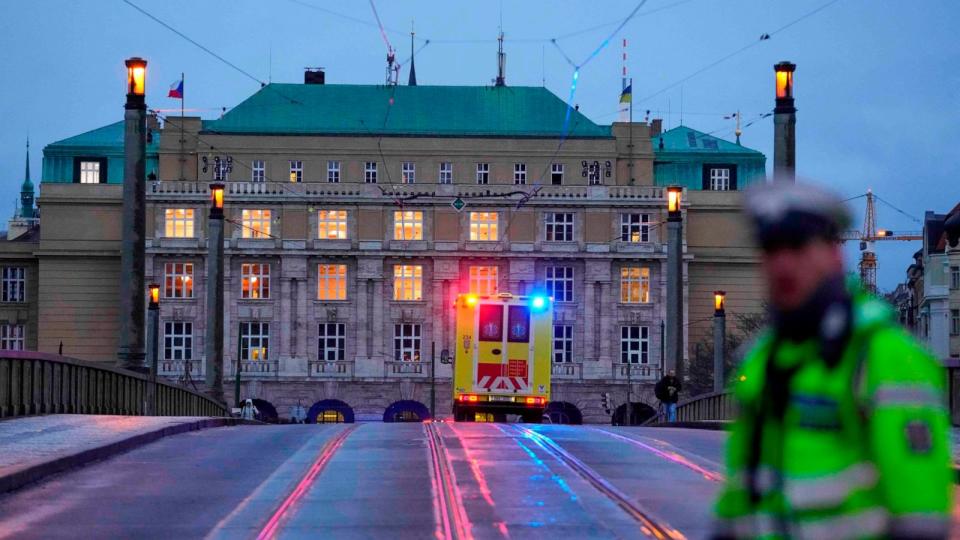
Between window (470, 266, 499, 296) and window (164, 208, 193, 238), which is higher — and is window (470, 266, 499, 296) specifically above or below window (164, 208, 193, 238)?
below

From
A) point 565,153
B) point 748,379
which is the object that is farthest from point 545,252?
point 748,379

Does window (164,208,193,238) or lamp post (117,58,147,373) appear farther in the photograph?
window (164,208,193,238)

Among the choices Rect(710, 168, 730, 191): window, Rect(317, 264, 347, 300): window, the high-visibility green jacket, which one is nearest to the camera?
the high-visibility green jacket

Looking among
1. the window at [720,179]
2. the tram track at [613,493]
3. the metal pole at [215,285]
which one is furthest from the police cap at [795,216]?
the window at [720,179]

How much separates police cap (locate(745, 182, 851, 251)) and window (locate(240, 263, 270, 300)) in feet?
299

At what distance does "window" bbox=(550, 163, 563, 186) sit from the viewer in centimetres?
9694

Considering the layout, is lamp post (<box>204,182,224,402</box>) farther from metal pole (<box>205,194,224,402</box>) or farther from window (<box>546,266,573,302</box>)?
window (<box>546,266,573,302</box>)

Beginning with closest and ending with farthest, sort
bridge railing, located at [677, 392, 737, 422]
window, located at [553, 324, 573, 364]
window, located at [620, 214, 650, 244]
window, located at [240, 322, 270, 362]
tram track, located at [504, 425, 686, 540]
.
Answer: tram track, located at [504, 425, 686, 540]
bridge railing, located at [677, 392, 737, 422]
window, located at [240, 322, 270, 362]
window, located at [620, 214, 650, 244]
window, located at [553, 324, 573, 364]

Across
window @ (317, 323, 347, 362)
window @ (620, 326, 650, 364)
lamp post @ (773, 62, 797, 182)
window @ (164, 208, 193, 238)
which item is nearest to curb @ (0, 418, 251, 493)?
lamp post @ (773, 62, 797, 182)

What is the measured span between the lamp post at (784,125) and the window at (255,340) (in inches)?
2746

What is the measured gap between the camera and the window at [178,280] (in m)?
94.8

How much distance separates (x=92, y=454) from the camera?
61.3 feet

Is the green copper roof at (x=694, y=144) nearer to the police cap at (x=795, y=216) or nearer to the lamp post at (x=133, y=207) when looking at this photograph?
the lamp post at (x=133, y=207)

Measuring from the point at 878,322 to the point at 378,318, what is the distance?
9077 centimetres
